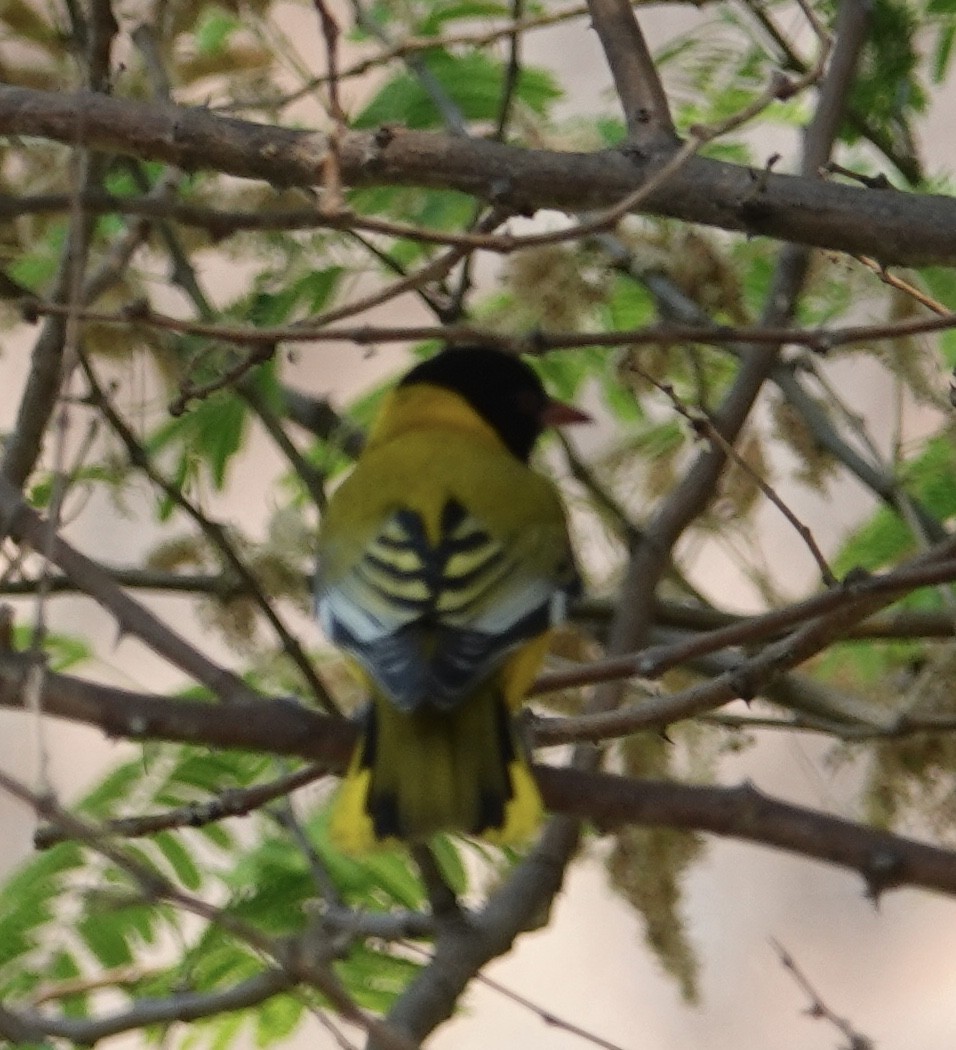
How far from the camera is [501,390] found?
3445 millimetres

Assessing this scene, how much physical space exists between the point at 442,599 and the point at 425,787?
0.30 meters

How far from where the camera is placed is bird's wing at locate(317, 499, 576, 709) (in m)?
2.32

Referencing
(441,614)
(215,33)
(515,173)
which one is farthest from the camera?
(215,33)

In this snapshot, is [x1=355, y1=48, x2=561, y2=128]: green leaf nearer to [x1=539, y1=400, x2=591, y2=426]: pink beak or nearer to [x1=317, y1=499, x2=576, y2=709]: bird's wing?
[x1=539, y1=400, x2=591, y2=426]: pink beak

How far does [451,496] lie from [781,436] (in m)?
0.70

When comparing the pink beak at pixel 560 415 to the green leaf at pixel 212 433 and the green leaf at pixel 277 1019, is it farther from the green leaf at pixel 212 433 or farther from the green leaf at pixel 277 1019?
the green leaf at pixel 277 1019

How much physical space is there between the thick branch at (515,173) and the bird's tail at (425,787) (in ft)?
2.05

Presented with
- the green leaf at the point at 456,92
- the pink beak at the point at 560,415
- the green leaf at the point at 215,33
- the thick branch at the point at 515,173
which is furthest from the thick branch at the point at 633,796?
the green leaf at the point at 215,33

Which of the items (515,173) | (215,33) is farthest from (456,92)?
(515,173)

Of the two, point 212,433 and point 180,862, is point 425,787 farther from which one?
point 212,433

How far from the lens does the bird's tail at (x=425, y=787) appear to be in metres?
2.25

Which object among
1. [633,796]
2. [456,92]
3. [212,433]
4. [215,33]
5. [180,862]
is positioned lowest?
[633,796]

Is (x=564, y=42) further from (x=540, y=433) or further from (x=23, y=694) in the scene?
(x=23, y=694)

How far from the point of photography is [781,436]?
3.30 meters
